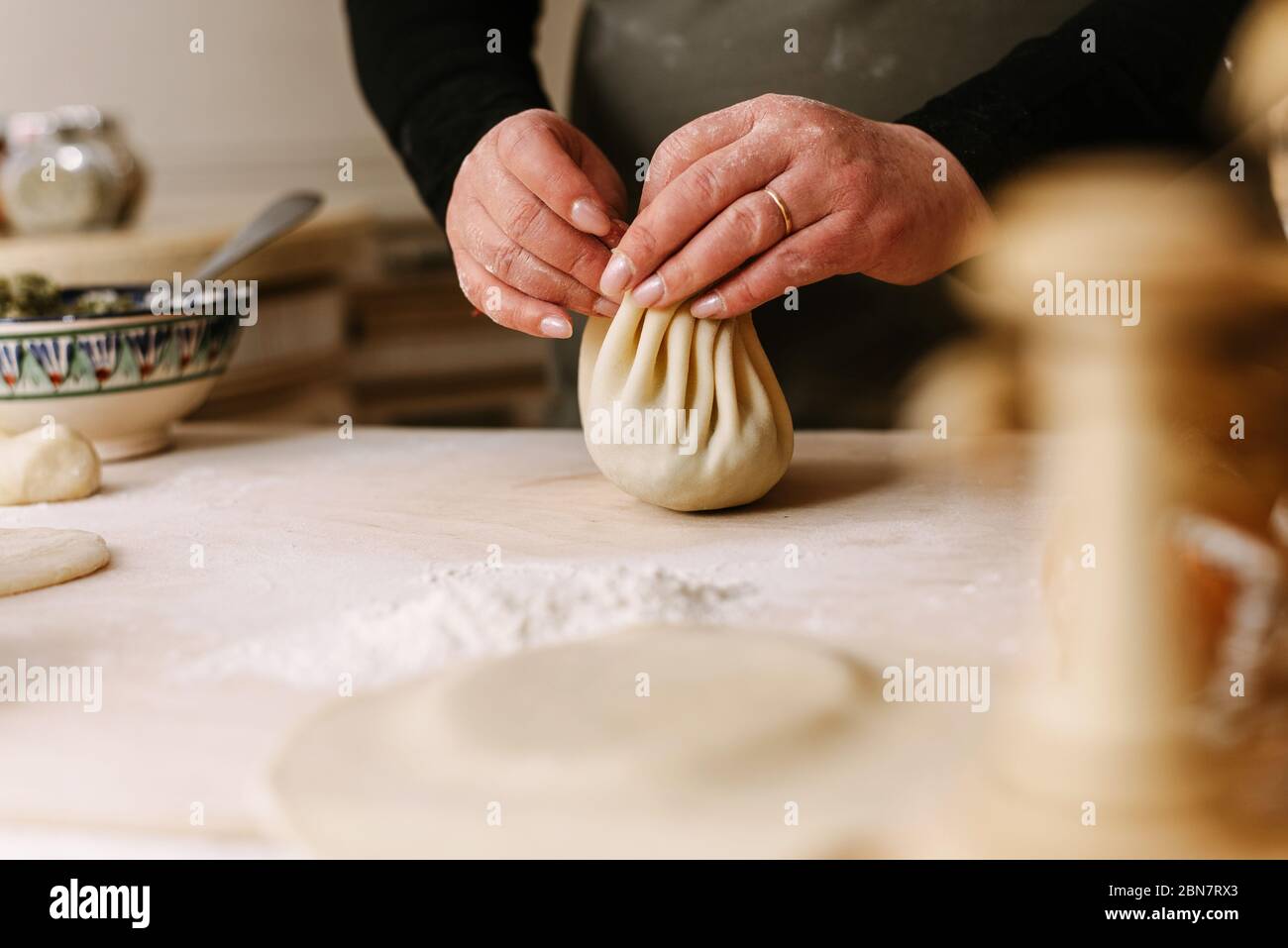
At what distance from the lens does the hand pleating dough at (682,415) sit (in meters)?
1.16

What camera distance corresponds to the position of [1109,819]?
53cm

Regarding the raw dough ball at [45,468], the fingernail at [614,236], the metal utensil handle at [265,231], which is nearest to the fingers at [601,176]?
the fingernail at [614,236]

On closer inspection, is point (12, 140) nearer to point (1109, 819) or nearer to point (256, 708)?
point (256, 708)

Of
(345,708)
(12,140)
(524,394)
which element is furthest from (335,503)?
(524,394)

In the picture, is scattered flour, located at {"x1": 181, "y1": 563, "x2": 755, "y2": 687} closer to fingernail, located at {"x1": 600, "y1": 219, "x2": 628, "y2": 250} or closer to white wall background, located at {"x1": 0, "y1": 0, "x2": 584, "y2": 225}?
fingernail, located at {"x1": 600, "y1": 219, "x2": 628, "y2": 250}

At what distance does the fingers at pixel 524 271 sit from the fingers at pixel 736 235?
0.37ft

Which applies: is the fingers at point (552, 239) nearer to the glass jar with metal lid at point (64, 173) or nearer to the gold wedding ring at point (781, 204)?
the gold wedding ring at point (781, 204)

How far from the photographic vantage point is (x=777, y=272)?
1.16m

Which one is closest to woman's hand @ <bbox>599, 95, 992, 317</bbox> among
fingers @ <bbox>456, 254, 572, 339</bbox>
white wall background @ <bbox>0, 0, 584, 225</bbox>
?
fingers @ <bbox>456, 254, 572, 339</bbox>

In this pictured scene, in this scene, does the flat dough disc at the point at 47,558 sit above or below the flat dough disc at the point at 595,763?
above

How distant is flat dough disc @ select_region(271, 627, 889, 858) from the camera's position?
22.5 inches

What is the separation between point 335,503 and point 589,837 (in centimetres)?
76

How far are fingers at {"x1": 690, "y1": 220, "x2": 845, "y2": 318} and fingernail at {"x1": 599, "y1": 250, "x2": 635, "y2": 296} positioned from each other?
3.1 inches

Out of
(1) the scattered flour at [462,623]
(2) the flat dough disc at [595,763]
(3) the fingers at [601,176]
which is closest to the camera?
(2) the flat dough disc at [595,763]
